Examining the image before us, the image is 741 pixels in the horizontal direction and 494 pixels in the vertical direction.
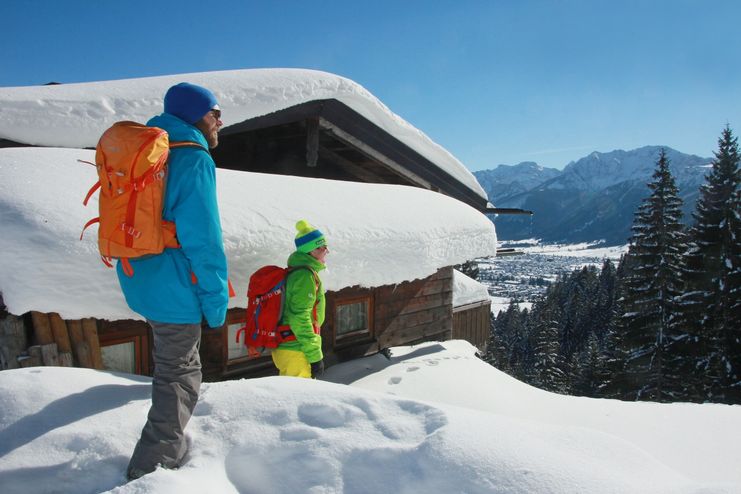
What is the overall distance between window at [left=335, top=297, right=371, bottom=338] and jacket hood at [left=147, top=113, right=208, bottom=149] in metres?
4.55

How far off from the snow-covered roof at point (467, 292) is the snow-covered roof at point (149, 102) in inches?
234

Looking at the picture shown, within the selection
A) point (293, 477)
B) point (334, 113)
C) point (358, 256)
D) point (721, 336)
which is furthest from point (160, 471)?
point (721, 336)

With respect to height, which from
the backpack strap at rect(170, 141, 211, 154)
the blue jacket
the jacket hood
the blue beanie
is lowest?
the blue jacket

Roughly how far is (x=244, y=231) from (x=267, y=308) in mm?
730

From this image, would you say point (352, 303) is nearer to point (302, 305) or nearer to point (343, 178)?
point (343, 178)

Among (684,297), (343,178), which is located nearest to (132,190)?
(343,178)

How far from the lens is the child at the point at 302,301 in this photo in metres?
3.77

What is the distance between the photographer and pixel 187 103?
2330 mm

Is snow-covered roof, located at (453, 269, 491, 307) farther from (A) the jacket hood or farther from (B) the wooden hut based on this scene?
(A) the jacket hood

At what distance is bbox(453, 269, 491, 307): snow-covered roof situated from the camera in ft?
44.6

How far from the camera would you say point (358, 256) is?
16.3 ft

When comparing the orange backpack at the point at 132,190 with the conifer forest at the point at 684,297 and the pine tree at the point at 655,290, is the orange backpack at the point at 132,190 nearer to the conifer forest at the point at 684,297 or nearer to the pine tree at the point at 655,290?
the conifer forest at the point at 684,297

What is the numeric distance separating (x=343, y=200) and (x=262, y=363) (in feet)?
7.62

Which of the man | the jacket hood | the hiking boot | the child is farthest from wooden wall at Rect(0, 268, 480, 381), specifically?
the jacket hood
